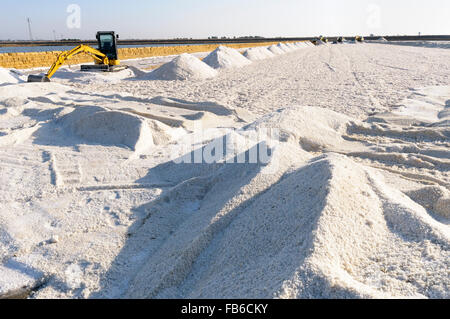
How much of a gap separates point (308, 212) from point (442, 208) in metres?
1.24

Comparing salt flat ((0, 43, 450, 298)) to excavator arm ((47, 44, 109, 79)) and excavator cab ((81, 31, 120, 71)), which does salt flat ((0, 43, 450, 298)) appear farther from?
excavator cab ((81, 31, 120, 71))

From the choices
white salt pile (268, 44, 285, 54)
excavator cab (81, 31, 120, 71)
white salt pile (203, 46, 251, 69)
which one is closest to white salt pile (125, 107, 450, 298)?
excavator cab (81, 31, 120, 71)

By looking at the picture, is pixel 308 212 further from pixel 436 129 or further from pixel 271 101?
pixel 271 101

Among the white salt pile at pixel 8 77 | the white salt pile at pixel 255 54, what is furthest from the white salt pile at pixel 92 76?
the white salt pile at pixel 255 54

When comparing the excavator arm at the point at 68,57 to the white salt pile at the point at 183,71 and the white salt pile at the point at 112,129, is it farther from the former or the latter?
the white salt pile at the point at 112,129

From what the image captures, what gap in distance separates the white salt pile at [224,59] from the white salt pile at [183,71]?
7.99 ft

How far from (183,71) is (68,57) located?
4.25 m

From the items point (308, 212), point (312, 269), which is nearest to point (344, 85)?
point (308, 212)

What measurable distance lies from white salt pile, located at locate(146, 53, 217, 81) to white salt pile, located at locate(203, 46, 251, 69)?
7.99 ft

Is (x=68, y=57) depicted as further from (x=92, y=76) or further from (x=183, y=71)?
(x=183, y=71)

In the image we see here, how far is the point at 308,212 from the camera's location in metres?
2.24

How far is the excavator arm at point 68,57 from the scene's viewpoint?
10.5 metres

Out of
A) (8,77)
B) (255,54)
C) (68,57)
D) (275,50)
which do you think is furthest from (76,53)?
(275,50)

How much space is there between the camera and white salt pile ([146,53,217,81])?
12.1m
